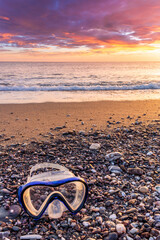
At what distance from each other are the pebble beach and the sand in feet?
0.13

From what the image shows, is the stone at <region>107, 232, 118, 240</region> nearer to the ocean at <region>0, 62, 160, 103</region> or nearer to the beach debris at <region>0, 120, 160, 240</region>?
the beach debris at <region>0, 120, 160, 240</region>

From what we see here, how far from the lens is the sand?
275 inches

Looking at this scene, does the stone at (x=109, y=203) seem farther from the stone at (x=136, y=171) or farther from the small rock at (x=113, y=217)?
the stone at (x=136, y=171)

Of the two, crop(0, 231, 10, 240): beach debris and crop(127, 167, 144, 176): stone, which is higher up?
crop(127, 167, 144, 176): stone

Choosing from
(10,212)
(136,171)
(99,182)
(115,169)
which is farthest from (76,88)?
(10,212)

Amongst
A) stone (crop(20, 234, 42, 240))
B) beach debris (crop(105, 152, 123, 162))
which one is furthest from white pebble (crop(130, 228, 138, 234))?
beach debris (crop(105, 152, 123, 162))

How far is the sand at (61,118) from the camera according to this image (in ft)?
22.9

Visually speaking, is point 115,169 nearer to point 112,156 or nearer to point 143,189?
point 112,156

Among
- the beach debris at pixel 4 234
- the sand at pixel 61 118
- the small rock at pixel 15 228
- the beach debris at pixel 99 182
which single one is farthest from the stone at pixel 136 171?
the sand at pixel 61 118

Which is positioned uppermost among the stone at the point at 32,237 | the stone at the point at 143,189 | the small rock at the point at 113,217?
the stone at the point at 143,189

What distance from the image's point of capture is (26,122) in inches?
324

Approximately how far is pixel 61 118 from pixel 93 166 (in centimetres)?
456

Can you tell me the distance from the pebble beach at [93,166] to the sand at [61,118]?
38mm

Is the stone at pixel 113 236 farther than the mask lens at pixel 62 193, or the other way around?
the mask lens at pixel 62 193
